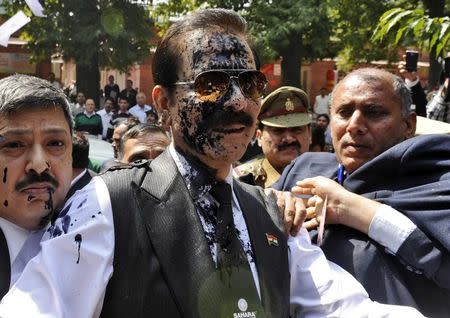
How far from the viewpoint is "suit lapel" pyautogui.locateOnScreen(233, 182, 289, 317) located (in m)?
1.88

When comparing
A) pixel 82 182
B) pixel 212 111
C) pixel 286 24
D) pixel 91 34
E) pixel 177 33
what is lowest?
pixel 82 182

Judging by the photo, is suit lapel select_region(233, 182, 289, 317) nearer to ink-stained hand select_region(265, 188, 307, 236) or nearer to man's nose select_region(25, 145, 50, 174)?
ink-stained hand select_region(265, 188, 307, 236)

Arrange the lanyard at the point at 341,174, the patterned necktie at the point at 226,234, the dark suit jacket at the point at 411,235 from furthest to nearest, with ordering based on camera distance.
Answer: the lanyard at the point at 341,174
the dark suit jacket at the point at 411,235
the patterned necktie at the point at 226,234

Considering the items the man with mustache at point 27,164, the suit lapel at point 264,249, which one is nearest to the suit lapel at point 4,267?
the man with mustache at point 27,164

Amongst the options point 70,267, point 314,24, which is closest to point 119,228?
point 70,267

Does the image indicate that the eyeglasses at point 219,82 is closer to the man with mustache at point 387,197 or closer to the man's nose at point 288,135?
the man with mustache at point 387,197

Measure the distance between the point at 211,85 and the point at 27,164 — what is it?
0.64 meters

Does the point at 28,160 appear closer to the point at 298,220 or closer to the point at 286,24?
the point at 298,220

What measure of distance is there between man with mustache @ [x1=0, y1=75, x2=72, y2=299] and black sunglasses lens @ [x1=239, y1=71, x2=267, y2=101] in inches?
24.5

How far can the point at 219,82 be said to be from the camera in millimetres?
1902

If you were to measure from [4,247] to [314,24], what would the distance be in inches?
677

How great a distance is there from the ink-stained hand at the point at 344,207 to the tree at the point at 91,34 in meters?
16.5

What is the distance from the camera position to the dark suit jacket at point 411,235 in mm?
2322

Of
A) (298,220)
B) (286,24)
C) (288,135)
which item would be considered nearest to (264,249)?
(298,220)
